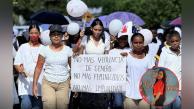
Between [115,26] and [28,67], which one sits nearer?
[115,26]

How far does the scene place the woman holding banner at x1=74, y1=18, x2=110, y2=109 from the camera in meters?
7.49

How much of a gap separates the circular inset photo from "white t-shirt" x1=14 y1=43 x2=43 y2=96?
1364 mm

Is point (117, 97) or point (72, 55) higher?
point (72, 55)

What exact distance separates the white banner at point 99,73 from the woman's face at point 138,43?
0.22 meters

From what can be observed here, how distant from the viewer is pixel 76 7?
7.30 m

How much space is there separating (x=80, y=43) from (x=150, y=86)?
1058mm

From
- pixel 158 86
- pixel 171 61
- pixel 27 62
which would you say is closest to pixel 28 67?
pixel 27 62

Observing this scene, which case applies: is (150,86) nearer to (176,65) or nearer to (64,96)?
(176,65)

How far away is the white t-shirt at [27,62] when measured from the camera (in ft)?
24.7

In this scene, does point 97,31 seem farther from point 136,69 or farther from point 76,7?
point 136,69

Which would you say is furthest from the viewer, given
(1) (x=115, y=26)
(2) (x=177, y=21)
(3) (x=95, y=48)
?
(3) (x=95, y=48)

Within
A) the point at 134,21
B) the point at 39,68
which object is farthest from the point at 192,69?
the point at 39,68

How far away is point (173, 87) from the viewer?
743 cm

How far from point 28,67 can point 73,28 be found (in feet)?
2.58
